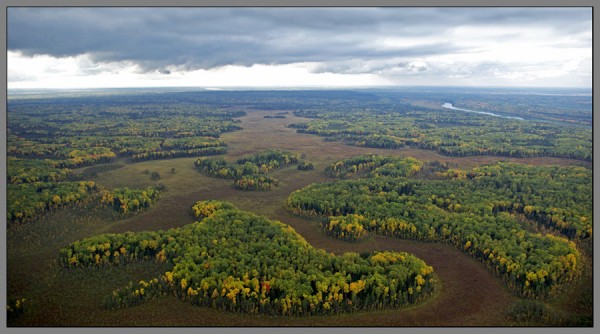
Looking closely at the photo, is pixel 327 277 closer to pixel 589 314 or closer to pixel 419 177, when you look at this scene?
pixel 589 314

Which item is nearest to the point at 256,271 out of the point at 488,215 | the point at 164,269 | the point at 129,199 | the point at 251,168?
the point at 164,269

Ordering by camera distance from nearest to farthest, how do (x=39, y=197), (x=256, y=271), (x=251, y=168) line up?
(x=256, y=271) → (x=39, y=197) → (x=251, y=168)

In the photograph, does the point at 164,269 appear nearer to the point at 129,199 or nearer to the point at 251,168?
the point at 129,199

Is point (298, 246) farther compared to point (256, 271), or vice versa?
point (298, 246)

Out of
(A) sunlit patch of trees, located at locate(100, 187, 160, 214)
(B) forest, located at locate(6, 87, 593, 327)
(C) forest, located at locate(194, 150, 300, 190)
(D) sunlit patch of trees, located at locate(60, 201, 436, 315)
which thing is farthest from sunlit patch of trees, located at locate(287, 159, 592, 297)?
(A) sunlit patch of trees, located at locate(100, 187, 160, 214)

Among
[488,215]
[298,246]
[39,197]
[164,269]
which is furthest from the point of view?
[39,197]

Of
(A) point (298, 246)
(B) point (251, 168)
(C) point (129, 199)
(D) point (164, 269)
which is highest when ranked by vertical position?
(B) point (251, 168)

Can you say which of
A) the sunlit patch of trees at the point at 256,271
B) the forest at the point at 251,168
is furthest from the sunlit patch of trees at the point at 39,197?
the forest at the point at 251,168

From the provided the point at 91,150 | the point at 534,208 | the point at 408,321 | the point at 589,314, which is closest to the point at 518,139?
the point at 534,208
